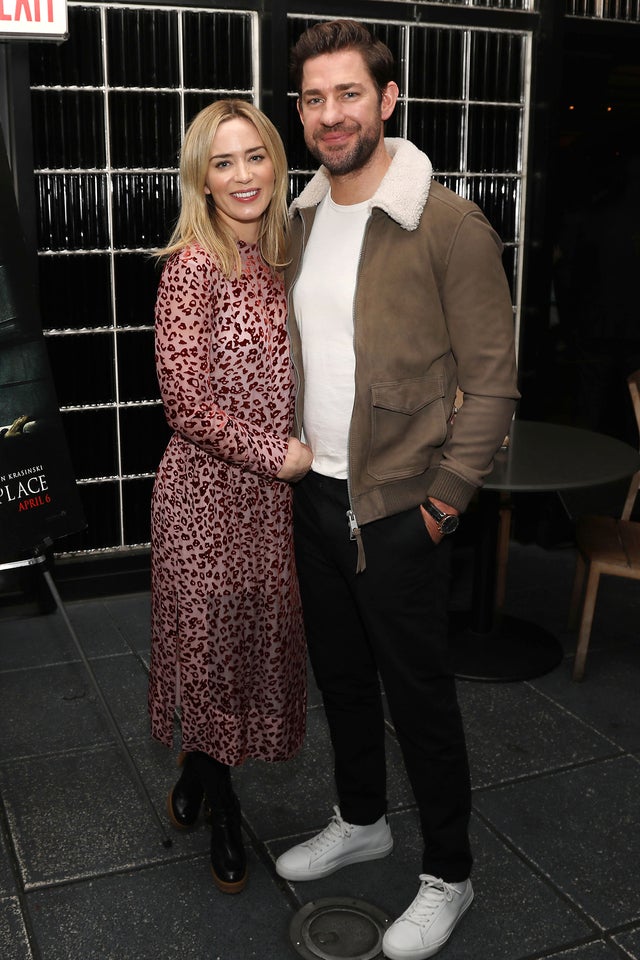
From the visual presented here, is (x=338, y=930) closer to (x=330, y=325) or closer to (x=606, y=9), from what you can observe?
(x=330, y=325)

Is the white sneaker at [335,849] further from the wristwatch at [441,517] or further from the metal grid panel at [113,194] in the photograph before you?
the metal grid panel at [113,194]

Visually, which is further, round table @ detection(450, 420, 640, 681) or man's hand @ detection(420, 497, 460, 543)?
round table @ detection(450, 420, 640, 681)

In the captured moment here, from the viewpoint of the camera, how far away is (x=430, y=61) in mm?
4582

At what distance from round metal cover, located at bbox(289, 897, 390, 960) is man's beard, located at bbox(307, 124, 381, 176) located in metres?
1.68

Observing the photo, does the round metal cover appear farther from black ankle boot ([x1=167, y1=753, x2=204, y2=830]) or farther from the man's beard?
the man's beard

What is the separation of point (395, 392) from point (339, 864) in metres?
1.24

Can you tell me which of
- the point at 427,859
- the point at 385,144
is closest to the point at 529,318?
the point at 385,144

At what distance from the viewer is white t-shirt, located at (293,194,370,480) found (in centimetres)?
212

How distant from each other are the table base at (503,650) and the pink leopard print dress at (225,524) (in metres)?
1.26

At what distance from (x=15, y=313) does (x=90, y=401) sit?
66.6 inches

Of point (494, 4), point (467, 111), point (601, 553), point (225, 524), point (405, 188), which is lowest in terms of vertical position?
point (601, 553)

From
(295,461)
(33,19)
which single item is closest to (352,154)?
(295,461)

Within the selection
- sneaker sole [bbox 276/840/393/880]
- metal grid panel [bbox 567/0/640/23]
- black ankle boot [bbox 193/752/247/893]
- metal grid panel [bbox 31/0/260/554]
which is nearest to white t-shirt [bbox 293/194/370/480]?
black ankle boot [bbox 193/752/247/893]

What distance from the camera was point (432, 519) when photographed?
2.13 m
